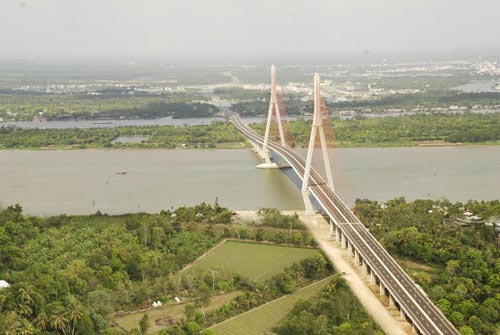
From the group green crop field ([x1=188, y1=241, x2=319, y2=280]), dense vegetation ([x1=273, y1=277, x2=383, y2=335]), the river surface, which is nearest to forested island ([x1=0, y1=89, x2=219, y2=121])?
the river surface

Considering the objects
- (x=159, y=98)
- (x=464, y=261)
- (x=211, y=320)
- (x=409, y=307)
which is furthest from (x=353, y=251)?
(x=159, y=98)

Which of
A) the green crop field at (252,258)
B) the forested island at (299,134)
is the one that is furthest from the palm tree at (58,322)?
the forested island at (299,134)

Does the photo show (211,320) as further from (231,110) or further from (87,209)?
(231,110)

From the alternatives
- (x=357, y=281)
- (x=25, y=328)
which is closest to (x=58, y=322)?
(x=25, y=328)

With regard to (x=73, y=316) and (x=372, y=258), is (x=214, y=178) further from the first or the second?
(x=73, y=316)

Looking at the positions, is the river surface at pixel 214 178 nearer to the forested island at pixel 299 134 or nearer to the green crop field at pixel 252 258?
the forested island at pixel 299 134

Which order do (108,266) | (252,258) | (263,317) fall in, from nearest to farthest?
(263,317) → (108,266) → (252,258)

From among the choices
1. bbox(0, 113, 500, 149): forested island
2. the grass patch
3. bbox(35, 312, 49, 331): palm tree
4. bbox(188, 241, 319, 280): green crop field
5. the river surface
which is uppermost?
bbox(0, 113, 500, 149): forested island

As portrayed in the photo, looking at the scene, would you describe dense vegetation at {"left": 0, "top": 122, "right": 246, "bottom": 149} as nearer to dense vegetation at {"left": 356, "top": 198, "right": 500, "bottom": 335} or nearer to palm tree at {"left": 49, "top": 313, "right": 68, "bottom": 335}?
dense vegetation at {"left": 356, "top": 198, "right": 500, "bottom": 335}
